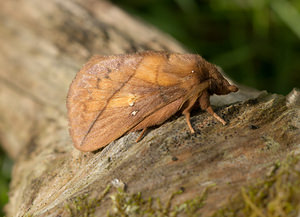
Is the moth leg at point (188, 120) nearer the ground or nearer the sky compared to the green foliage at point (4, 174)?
nearer the sky

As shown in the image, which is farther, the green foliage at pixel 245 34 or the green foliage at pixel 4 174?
the green foliage at pixel 245 34

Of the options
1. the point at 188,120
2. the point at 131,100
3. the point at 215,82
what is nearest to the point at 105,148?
the point at 131,100

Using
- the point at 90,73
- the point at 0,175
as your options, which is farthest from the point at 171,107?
the point at 0,175

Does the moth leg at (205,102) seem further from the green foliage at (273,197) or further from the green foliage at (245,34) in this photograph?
the green foliage at (245,34)

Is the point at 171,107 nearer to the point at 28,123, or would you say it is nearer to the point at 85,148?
the point at 85,148

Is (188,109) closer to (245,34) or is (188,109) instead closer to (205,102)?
(205,102)

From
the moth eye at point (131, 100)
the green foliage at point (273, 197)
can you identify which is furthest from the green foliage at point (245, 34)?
the green foliage at point (273, 197)
